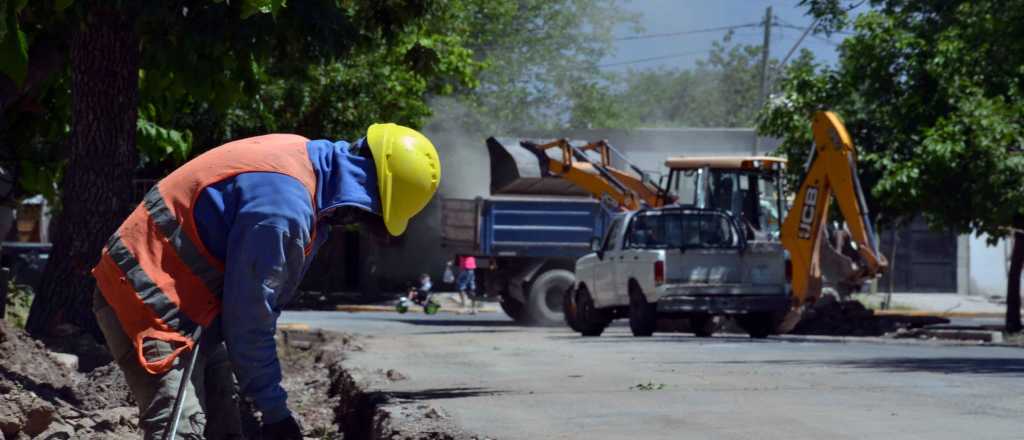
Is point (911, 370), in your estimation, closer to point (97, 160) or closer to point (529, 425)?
point (529, 425)

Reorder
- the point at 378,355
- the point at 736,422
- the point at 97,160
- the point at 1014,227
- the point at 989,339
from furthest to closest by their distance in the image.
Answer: the point at 1014,227, the point at 989,339, the point at 378,355, the point at 97,160, the point at 736,422

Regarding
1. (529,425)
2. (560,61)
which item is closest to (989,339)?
(529,425)

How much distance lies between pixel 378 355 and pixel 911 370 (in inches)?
210

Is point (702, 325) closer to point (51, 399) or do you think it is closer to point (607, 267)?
point (607, 267)

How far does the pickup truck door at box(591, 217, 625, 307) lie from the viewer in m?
20.3

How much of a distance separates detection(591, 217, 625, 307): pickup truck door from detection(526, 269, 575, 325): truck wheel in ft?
15.3

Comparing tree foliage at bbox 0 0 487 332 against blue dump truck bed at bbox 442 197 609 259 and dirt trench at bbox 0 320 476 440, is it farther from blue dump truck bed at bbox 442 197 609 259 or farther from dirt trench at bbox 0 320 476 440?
blue dump truck bed at bbox 442 197 609 259

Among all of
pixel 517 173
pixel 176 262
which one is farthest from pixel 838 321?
pixel 176 262

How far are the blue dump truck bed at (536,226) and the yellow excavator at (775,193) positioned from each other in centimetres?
132

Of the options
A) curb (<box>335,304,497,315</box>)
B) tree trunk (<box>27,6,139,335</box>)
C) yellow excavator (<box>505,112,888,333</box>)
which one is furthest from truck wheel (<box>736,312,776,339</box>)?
curb (<box>335,304,497,315</box>)

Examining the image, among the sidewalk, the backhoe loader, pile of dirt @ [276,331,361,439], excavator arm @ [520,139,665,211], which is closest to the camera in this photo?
pile of dirt @ [276,331,361,439]

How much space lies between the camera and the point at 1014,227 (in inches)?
864

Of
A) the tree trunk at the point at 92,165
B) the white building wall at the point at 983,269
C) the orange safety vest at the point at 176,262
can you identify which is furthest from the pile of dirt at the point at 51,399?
the white building wall at the point at 983,269

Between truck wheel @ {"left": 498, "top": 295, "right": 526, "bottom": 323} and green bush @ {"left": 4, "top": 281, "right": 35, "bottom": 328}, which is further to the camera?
truck wheel @ {"left": 498, "top": 295, "right": 526, "bottom": 323}
